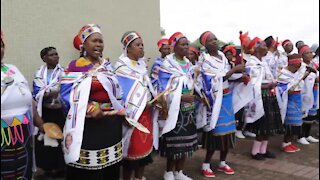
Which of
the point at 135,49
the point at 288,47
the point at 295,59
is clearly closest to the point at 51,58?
the point at 135,49

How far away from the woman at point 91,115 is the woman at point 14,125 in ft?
1.52

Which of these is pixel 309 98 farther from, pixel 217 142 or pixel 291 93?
pixel 217 142

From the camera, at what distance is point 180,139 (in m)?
4.58

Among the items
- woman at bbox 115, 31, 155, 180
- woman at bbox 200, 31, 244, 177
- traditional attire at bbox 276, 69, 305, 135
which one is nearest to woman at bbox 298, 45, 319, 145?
traditional attire at bbox 276, 69, 305, 135

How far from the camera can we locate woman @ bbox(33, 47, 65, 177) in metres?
4.71

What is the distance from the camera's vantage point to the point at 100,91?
10.8ft

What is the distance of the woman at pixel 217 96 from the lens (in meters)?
4.95

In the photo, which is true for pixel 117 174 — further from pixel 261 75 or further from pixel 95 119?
pixel 261 75

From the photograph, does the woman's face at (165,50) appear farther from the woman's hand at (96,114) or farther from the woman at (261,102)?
the woman's hand at (96,114)

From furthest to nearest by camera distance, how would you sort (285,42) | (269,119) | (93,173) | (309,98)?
1. (285,42)
2. (309,98)
3. (269,119)
4. (93,173)

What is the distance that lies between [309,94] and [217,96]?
3203mm

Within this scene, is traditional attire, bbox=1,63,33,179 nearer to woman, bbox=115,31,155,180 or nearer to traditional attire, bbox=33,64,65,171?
woman, bbox=115,31,155,180

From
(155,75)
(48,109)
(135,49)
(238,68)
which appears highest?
(135,49)

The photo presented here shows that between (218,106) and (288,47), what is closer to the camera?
(218,106)
